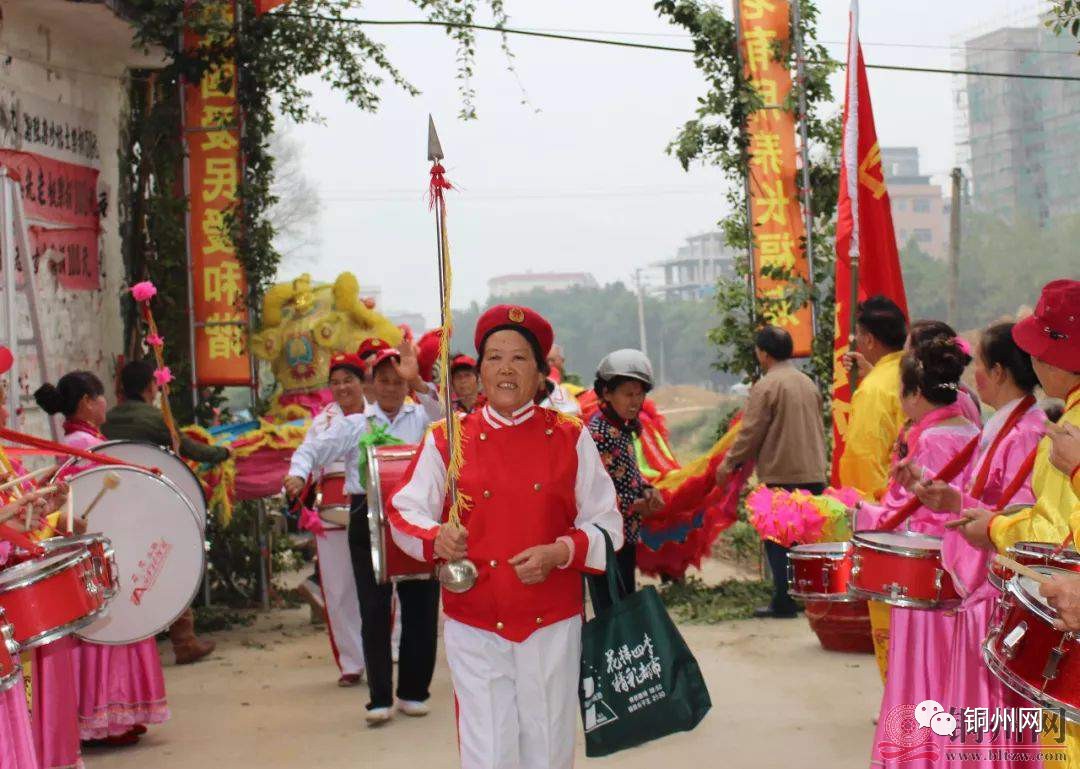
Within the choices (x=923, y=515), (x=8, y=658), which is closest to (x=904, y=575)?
(x=923, y=515)

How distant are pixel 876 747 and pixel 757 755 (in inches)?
50.2

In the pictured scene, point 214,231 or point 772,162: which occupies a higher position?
point 772,162

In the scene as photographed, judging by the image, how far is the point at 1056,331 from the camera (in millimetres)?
4031

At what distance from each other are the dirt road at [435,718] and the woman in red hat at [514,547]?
71.6 inches

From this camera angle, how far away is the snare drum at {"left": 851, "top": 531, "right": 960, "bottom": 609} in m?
4.83

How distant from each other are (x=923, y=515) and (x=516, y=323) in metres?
1.75

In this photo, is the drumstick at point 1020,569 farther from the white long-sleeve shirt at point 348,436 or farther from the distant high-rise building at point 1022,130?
the distant high-rise building at point 1022,130

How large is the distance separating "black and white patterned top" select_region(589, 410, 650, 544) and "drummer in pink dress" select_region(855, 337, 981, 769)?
2.83m

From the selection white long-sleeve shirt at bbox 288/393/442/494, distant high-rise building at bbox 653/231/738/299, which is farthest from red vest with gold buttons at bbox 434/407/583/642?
distant high-rise building at bbox 653/231/738/299

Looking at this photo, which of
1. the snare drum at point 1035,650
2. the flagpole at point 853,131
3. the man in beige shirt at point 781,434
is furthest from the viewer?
the man in beige shirt at point 781,434

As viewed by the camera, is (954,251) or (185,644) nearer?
(185,644)

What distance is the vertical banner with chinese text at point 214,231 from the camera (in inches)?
419

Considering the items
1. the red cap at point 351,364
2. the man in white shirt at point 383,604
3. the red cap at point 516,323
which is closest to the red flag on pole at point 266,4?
the red cap at point 351,364

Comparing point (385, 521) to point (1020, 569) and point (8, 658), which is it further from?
point (1020, 569)
